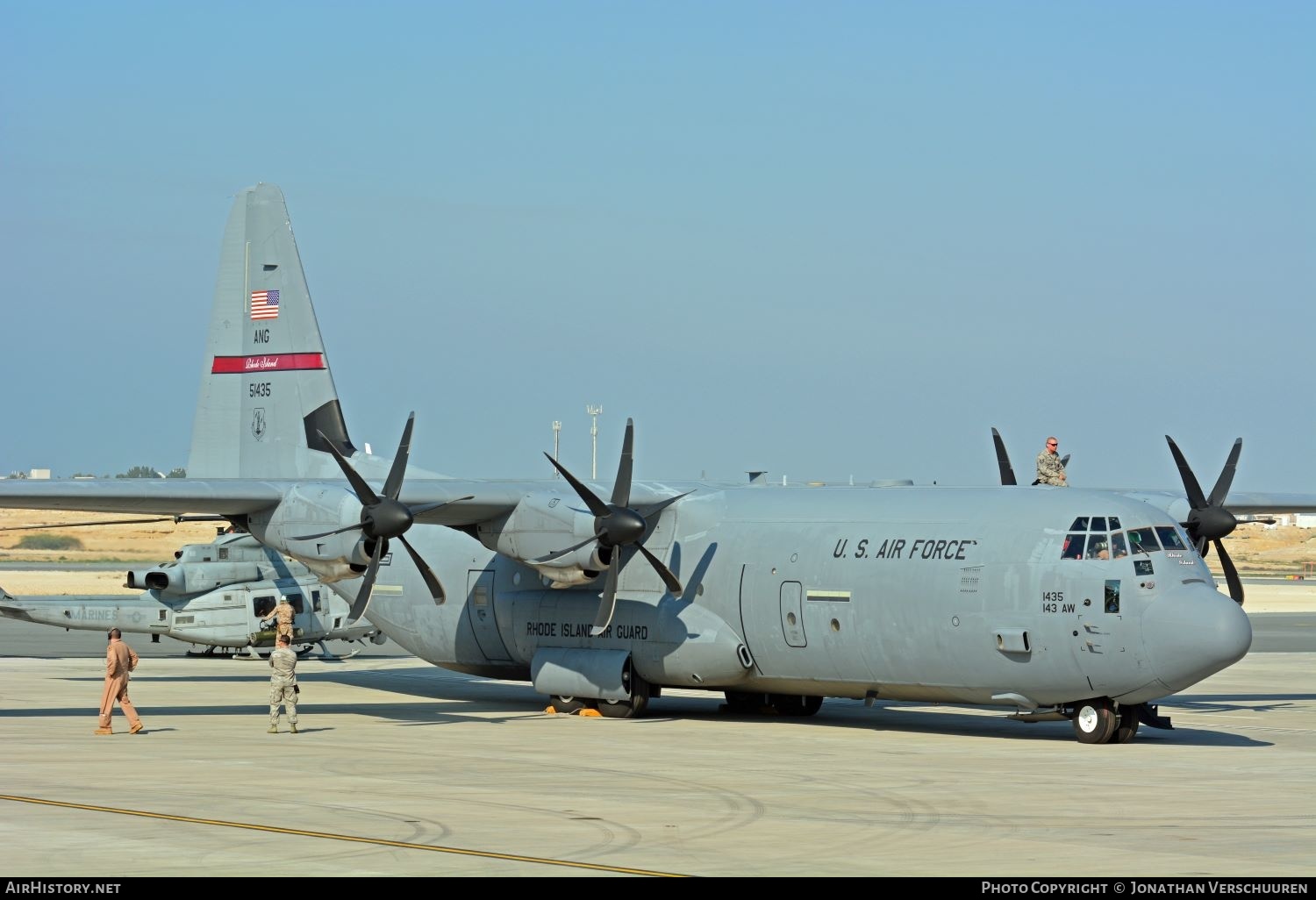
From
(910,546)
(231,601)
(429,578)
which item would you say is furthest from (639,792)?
(231,601)

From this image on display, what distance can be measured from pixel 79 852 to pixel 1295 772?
1223cm

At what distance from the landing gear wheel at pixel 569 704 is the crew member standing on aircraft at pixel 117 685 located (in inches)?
250

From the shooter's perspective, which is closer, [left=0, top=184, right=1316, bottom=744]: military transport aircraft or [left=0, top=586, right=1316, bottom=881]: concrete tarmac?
[left=0, top=586, right=1316, bottom=881]: concrete tarmac

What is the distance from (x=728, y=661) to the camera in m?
22.2

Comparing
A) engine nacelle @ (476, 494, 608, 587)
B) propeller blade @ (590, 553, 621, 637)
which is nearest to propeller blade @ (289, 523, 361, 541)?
engine nacelle @ (476, 494, 608, 587)

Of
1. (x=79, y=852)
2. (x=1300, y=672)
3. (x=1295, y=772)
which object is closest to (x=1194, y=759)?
(x=1295, y=772)

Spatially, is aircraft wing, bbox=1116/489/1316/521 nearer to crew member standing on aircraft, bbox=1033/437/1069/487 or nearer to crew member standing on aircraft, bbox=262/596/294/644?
crew member standing on aircraft, bbox=1033/437/1069/487

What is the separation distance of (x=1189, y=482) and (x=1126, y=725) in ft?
15.3

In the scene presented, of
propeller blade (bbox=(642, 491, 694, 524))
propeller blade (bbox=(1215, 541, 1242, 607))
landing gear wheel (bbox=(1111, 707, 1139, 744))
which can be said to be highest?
propeller blade (bbox=(642, 491, 694, 524))

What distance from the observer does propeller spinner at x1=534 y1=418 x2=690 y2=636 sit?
2186 cm

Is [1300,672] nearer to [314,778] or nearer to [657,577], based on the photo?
[657,577]

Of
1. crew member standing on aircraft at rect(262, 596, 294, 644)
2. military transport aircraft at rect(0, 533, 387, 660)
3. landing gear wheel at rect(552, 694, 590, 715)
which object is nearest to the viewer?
crew member standing on aircraft at rect(262, 596, 294, 644)

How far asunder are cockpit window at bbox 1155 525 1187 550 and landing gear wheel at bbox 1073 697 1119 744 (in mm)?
2016
